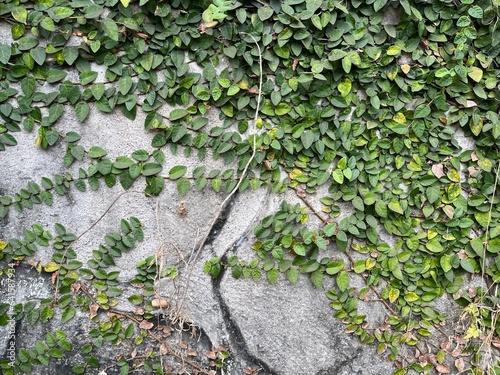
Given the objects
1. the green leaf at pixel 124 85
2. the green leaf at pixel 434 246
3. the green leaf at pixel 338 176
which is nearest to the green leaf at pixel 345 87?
the green leaf at pixel 338 176

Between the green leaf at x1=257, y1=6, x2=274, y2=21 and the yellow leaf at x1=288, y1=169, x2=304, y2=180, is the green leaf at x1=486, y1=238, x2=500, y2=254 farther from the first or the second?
the green leaf at x1=257, y1=6, x2=274, y2=21

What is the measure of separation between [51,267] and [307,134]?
3.81 ft

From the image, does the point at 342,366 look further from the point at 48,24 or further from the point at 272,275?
the point at 48,24

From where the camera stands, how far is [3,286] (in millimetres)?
1874

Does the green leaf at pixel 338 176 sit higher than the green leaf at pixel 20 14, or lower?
lower

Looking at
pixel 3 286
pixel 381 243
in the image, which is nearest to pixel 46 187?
pixel 3 286

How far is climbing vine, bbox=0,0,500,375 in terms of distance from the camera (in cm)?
174

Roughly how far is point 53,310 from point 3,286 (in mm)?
225

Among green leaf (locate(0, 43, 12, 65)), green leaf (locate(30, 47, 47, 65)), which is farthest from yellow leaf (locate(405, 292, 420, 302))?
green leaf (locate(0, 43, 12, 65))

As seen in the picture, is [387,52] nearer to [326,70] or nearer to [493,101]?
[326,70]

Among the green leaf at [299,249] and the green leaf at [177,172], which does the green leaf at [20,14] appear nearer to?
the green leaf at [177,172]

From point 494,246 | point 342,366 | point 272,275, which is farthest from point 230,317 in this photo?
point 494,246

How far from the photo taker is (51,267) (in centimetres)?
185

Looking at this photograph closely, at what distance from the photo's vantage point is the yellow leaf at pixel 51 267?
6.07 feet
